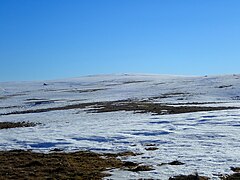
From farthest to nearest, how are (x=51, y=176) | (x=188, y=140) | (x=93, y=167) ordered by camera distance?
(x=188, y=140) < (x=93, y=167) < (x=51, y=176)

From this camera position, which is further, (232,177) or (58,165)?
(58,165)

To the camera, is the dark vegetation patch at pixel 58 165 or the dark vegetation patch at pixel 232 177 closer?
the dark vegetation patch at pixel 232 177

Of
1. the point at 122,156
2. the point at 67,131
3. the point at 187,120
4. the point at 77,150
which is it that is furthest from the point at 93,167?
the point at 187,120

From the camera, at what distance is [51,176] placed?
14.9 metres

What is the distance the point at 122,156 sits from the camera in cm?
1880

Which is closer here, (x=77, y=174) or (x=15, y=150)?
(x=77, y=174)

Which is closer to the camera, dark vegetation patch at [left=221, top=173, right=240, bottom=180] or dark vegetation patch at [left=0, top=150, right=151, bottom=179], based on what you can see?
dark vegetation patch at [left=221, top=173, right=240, bottom=180]

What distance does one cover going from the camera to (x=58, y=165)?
662 inches

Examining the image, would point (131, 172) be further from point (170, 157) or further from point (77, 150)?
point (77, 150)

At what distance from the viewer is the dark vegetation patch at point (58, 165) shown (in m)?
15.1

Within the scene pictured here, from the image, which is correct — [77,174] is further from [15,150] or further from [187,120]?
[187,120]

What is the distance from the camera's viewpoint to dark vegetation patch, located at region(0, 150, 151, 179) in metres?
15.1

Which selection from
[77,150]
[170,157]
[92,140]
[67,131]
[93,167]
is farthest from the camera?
[67,131]

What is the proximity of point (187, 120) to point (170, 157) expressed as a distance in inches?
494
